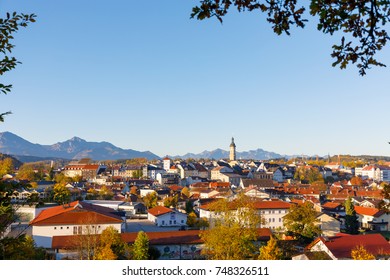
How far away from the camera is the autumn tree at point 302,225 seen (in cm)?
1054

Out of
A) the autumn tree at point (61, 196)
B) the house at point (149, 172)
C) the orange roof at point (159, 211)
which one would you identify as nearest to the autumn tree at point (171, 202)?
the orange roof at point (159, 211)

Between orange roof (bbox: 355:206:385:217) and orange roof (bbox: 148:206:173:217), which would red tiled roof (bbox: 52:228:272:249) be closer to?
orange roof (bbox: 148:206:173:217)

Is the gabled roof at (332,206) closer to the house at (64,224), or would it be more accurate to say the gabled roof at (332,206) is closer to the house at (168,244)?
the house at (168,244)

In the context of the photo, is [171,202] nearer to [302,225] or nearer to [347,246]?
[302,225]

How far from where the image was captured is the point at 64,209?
1005cm

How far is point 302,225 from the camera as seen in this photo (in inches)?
421

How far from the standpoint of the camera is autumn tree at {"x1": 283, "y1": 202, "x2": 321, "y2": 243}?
34.6ft

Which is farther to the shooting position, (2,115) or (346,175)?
(346,175)

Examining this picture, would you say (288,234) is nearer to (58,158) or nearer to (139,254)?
(139,254)

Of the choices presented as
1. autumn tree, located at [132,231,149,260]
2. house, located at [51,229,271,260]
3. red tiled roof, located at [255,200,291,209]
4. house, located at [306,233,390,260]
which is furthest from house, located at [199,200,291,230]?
autumn tree, located at [132,231,149,260]

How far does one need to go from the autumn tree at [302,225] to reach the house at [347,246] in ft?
7.69

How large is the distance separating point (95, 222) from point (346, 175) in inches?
1307

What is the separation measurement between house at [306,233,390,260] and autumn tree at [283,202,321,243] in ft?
7.69
